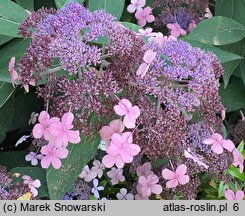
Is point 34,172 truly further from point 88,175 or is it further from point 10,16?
point 10,16

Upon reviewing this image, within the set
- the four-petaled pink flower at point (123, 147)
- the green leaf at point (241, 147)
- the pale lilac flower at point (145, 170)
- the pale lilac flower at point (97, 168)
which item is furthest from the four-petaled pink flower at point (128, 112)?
the green leaf at point (241, 147)

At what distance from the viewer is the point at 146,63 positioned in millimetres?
1142

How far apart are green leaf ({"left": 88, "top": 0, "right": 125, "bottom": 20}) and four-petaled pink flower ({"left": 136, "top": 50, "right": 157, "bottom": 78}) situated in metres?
0.38

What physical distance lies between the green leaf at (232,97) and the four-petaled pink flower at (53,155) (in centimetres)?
70

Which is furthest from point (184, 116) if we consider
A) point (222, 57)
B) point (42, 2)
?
point (42, 2)

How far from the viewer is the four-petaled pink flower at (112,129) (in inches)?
45.1

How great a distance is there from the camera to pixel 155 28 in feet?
5.92

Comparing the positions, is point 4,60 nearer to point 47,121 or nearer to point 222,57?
point 47,121

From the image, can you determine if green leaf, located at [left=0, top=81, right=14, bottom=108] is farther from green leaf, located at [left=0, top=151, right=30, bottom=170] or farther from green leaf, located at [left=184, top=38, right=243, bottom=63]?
green leaf, located at [left=184, top=38, right=243, bottom=63]

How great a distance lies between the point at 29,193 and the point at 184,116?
14.9 inches

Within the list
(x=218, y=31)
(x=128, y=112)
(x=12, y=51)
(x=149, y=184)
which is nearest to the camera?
(x=128, y=112)

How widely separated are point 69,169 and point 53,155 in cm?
9

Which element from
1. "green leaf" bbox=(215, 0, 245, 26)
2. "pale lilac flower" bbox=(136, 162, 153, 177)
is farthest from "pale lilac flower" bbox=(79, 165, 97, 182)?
"green leaf" bbox=(215, 0, 245, 26)

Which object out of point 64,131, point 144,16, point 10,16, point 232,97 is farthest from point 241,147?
point 10,16
